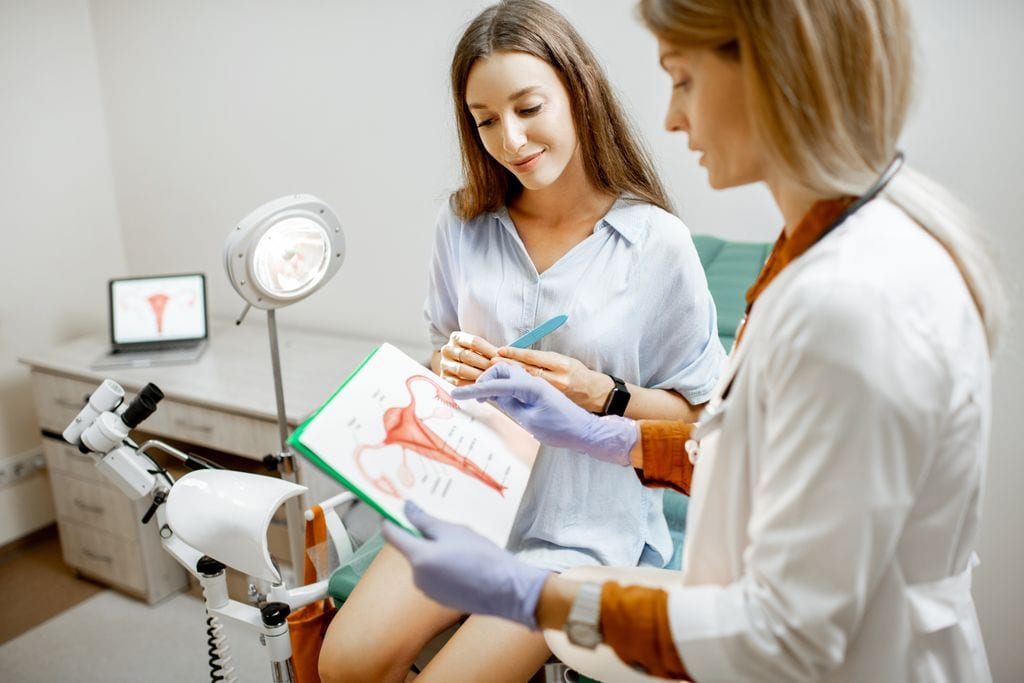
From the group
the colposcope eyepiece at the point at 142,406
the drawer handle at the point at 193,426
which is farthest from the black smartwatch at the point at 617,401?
the drawer handle at the point at 193,426

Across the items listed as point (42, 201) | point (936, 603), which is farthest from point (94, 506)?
point (936, 603)

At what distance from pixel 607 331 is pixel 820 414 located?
68 cm

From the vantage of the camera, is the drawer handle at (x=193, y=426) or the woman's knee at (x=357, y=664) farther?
the drawer handle at (x=193, y=426)

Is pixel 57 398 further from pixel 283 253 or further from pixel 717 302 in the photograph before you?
pixel 717 302

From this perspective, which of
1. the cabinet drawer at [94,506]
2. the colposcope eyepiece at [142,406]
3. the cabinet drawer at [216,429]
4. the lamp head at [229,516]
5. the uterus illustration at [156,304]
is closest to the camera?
the lamp head at [229,516]

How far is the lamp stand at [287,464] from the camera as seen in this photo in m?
1.53

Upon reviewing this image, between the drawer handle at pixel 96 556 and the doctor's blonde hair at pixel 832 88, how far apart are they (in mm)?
2517

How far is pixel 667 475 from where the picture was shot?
46.6 inches

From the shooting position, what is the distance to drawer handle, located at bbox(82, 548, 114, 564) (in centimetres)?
255

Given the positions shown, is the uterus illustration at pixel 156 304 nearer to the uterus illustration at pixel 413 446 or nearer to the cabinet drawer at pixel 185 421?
the cabinet drawer at pixel 185 421

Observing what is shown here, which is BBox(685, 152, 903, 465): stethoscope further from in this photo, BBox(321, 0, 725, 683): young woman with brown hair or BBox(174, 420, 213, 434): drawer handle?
BBox(174, 420, 213, 434): drawer handle

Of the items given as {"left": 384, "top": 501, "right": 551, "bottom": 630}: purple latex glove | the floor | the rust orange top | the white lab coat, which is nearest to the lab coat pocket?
the white lab coat

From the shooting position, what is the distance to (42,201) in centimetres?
285

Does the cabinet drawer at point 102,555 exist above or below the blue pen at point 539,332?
below
